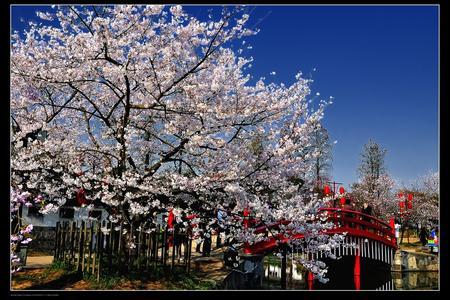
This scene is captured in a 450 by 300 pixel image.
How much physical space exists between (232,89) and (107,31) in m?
2.15

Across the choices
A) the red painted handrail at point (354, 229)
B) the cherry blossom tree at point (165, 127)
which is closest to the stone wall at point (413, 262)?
the red painted handrail at point (354, 229)

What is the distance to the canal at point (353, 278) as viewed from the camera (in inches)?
521

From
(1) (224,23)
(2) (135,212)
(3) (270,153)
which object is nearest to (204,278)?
(2) (135,212)

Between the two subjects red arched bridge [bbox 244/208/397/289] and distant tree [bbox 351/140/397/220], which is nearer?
red arched bridge [bbox 244/208/397/289]

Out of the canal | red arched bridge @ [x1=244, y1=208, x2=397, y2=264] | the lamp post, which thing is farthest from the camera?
the lamp post

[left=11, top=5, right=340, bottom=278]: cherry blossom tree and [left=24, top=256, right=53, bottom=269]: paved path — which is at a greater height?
[left=11, top=5, right=340, bottom=278]: cherry blossom tree

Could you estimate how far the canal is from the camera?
13.2 metres

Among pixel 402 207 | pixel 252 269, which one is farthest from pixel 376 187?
pixel 252 269

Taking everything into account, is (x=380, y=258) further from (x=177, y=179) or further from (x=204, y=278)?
(x=177, y=179)

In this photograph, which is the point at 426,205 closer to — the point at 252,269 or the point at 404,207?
the point at 404,207

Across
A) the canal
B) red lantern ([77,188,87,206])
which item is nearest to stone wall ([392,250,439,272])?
the canal

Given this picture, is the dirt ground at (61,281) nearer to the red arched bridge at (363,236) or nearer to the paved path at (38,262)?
the paved path at (38,262)

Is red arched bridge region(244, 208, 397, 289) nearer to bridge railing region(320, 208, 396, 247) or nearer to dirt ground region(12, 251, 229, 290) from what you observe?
bridge railing region(320, 208, 396, 247)

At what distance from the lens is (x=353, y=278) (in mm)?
14508
